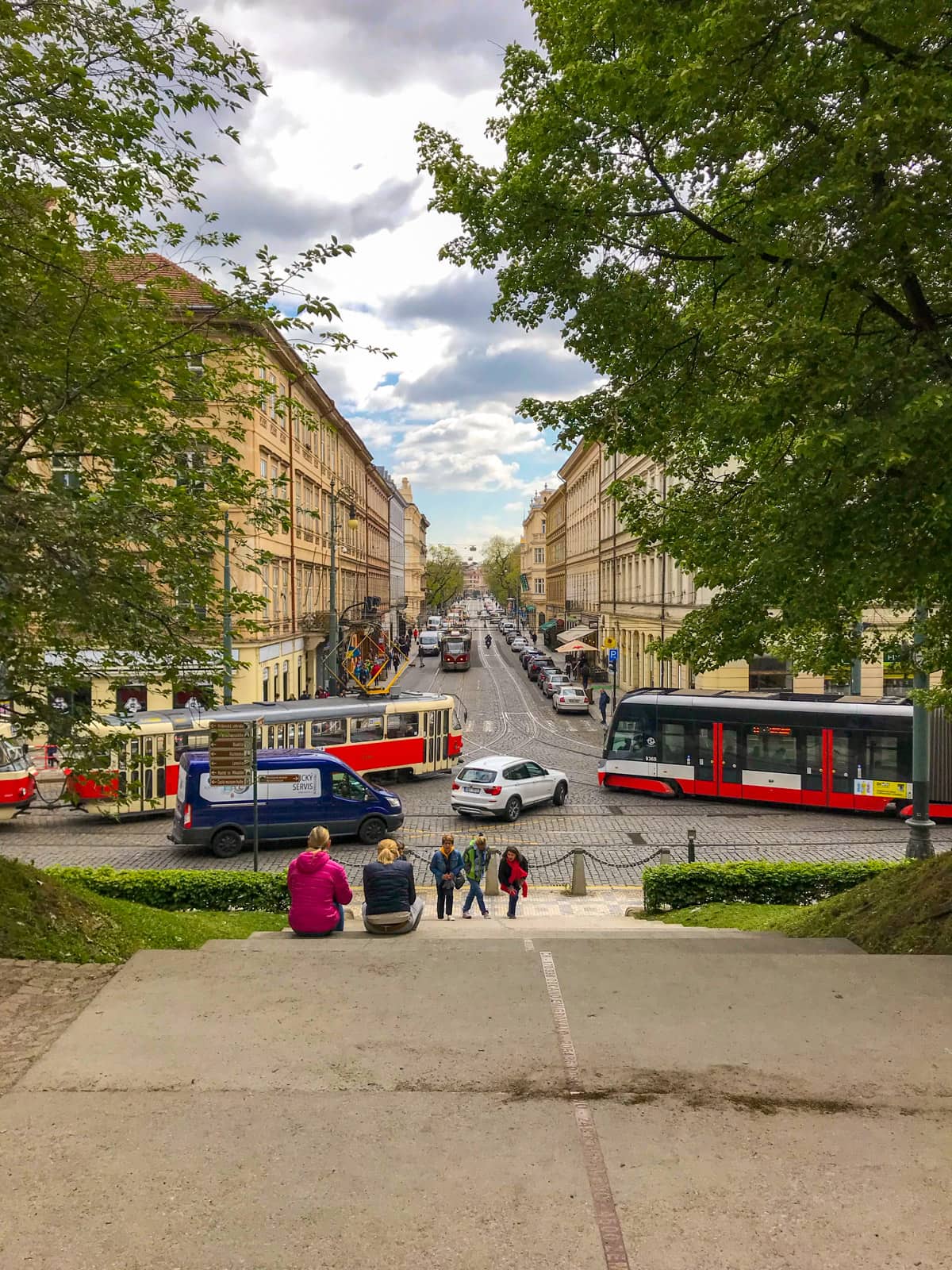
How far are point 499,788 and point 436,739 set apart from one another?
620 cm

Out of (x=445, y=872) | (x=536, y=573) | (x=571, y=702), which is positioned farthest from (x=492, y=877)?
(x=536, y=573)

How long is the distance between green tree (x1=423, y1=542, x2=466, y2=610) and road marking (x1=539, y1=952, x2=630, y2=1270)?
14129cm

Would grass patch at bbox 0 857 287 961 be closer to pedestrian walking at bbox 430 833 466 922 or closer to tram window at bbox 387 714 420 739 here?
pedestrian walking at bbox 430 833 466 922

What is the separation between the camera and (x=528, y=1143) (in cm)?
406

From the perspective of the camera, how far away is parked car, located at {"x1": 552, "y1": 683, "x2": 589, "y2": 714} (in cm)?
4403

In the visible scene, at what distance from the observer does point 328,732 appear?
77.8ft

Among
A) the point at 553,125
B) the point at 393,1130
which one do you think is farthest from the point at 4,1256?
the point at 553,125

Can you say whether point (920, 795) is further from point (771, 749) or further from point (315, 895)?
point (315, 895)

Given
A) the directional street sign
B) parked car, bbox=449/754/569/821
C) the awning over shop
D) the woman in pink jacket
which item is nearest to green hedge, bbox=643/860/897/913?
the woman in pink jacket

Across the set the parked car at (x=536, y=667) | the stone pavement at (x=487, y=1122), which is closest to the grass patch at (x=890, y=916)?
the stone pavement at (x=487, y=1122)

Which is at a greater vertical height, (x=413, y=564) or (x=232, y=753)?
(x=413, y=564)

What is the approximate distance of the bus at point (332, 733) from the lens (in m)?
20.3

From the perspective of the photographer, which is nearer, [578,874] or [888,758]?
[578,874]

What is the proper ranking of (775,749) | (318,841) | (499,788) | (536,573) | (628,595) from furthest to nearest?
(536,573)
(628,595)
(775,749)
(499,788)
(318,841)
